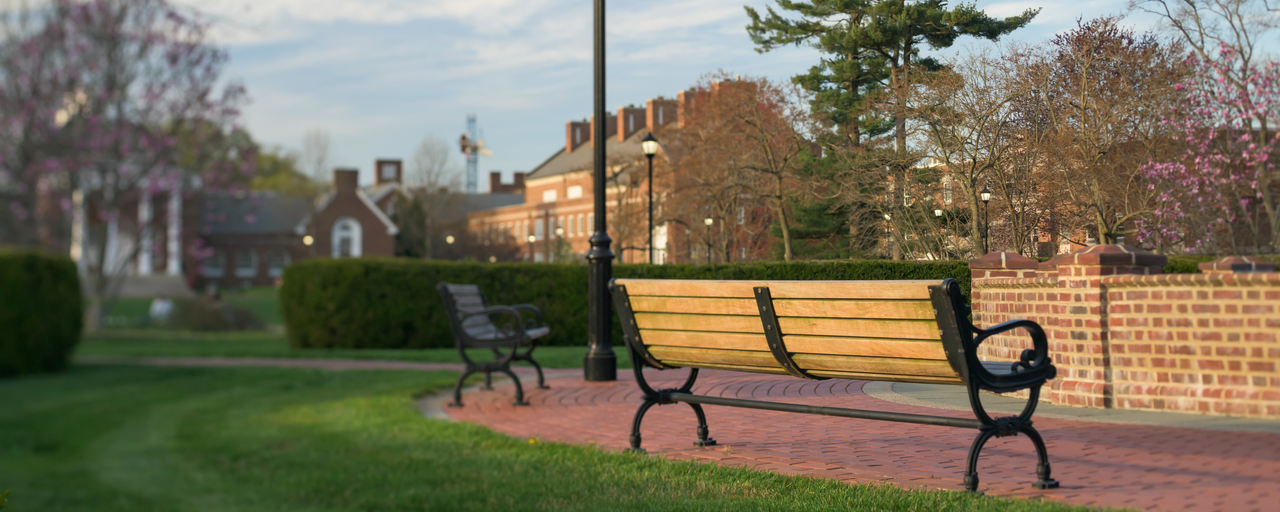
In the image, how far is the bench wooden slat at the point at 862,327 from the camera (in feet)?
12.3

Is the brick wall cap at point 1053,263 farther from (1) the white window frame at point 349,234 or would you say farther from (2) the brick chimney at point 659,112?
(1) the white window frame at point 349,234

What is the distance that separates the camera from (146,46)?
426cm

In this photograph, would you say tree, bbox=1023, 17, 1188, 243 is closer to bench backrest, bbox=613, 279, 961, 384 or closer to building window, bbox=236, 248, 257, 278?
bench backrest, bbox=613, 279, 961, 384

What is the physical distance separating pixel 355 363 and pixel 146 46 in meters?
8.83

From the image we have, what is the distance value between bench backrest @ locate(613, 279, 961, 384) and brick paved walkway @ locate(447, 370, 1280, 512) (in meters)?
0.45

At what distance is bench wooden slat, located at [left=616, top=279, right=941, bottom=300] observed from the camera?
373cm

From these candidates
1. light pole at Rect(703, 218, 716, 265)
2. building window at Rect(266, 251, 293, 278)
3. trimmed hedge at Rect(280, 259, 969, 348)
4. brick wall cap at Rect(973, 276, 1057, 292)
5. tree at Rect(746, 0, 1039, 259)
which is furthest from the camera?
building window at Rect(266, 251, 293, 278)

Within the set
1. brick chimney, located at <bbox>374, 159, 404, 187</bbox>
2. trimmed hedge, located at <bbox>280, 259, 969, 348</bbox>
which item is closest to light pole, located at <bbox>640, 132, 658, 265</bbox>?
trimmed hedge, located at <bbox>280, 259, 969, 348</bbox>

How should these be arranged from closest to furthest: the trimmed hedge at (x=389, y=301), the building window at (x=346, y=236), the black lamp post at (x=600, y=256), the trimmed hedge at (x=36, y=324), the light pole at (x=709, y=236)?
the trimmed hedge at (x=36, y=324), the light pole at (x=709, y=236), the black lamp post at (x=600, y=256), the trimmed hedge at (x=389, y=301), the building window at (x=346, y=236)

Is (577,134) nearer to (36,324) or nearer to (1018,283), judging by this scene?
(36,324)

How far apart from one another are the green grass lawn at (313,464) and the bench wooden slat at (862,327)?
635mm

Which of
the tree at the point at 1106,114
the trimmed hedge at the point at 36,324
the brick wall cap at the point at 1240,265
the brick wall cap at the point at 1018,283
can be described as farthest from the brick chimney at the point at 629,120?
the brick wall cap at the point at 1240,265

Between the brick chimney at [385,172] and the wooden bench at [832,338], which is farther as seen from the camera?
the brick chimney at [385,172]

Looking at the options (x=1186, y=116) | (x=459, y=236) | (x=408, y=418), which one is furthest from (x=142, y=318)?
(x=459, y=236)
